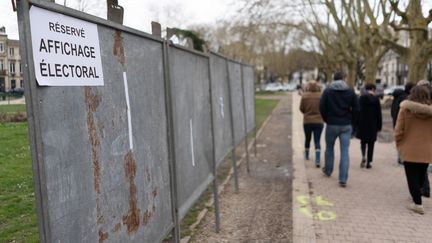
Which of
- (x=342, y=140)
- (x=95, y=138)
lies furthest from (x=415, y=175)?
(x=95, y=138)

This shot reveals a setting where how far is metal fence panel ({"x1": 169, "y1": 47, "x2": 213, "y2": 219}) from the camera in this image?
12.1ft

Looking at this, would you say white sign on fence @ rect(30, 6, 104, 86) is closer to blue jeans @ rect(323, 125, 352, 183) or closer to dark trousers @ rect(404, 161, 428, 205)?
dark trousers @ rect(404, 161, 428, 205)

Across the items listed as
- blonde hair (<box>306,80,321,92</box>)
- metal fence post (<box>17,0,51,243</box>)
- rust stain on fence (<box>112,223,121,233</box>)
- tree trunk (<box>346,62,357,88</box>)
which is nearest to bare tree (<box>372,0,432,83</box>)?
blonde hair (<box>306,80,321,92</box>)

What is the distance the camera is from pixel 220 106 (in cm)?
624

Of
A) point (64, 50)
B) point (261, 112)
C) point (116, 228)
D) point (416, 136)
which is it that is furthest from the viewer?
point (261, 112)

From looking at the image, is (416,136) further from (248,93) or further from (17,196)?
(17,196)

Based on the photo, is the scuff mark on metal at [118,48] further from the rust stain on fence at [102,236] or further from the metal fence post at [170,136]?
the rust stain on fence at [102,236]

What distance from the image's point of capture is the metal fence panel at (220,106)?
18.8 feet

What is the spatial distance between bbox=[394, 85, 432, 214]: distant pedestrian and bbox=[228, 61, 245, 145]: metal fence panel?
2.71m

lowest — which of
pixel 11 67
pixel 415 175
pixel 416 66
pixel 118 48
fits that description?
pixel 415 175

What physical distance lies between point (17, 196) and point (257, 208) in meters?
3.15

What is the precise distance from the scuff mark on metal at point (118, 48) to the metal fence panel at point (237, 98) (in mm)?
4614

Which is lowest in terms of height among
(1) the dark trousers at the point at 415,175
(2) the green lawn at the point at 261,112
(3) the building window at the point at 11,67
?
(2) the green lawn at the point at 261,112

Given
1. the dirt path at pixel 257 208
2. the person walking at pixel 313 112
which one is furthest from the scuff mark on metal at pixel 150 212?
the person walking at pixel 313 112
